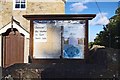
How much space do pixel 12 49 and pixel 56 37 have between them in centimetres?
698

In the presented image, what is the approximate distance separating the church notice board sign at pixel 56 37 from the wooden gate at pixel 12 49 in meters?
6.09

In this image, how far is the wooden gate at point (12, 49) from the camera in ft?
85.3

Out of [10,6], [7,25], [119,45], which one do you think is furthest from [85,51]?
[10,6]

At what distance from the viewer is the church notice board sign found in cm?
2002

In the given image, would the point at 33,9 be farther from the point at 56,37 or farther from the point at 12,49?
the point at 56,37

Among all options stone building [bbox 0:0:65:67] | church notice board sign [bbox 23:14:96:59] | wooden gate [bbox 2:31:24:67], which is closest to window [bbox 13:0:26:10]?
stone building [bbox 0:0:65:67]

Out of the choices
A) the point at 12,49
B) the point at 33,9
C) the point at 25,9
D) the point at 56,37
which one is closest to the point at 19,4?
the point at 25,9

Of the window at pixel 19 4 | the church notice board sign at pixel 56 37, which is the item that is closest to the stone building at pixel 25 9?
the window at pixel 19 4

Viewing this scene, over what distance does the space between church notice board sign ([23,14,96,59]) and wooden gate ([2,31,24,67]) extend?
6.09 m

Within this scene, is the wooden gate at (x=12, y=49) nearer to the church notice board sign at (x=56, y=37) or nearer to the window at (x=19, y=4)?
the window at (x=19, y=4)

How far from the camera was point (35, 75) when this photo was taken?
13.9 metres

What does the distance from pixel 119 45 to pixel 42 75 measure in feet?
27.6

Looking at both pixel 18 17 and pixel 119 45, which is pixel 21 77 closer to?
pixel 119 45

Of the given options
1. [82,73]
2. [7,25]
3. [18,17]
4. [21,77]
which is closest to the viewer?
[21,77]
